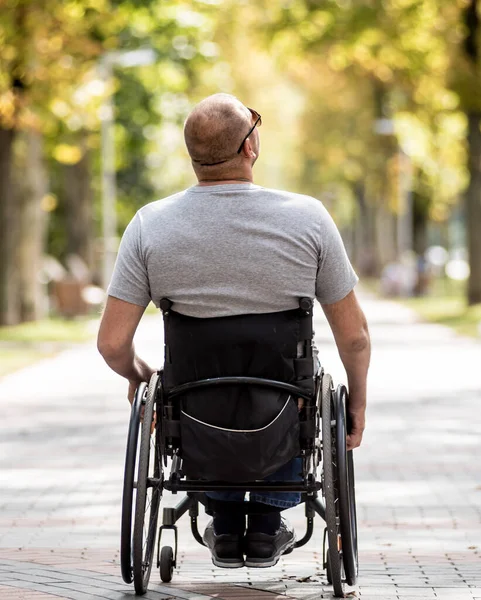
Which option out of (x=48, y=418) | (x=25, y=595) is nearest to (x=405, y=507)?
(x=25, y=595)

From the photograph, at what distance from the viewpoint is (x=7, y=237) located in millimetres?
26141

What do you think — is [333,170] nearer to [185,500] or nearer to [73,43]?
[73,43]

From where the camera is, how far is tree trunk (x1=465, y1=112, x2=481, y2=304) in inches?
1220

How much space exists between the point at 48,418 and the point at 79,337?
11654 millimetres

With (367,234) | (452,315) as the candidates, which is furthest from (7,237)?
(367,234)

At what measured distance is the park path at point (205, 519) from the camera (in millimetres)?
5590

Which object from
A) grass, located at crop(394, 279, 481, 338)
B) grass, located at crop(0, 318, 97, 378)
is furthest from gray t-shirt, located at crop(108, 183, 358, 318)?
grass, located at crop(394, 279, 481, 338)

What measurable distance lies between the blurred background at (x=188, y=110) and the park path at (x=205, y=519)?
624 cm

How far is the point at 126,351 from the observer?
504 centimetres

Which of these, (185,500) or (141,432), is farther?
(185,500)

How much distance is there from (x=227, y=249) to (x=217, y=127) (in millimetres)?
383

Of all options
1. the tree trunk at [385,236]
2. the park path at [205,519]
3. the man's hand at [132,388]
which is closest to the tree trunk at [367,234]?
the tree trunk at [385,236]

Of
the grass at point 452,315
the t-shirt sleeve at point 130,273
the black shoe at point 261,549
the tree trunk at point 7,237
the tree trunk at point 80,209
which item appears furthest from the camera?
the tree trunk at point 80,209

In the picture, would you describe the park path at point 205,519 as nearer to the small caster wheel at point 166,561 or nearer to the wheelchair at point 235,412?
the small caster wheel at point 166,561
